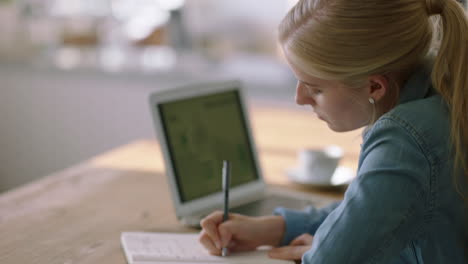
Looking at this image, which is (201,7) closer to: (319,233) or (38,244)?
(38,244)

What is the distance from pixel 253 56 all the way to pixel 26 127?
140 cm

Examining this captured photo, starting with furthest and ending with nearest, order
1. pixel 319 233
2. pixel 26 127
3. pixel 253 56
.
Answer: pixel 26 127, pixel 253 56, pixel 319 233

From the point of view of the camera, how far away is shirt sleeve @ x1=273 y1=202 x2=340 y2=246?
4.12 ft

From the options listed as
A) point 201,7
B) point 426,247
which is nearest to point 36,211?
point 426,247

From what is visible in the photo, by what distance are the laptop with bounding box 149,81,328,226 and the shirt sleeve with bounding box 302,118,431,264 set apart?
48 cm

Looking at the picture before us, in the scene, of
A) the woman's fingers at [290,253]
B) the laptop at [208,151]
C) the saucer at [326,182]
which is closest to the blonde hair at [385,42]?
the woman's fingers at [290,253]

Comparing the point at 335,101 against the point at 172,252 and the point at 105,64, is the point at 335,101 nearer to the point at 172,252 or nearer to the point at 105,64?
the point at 172,252

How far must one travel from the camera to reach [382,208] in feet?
2.92

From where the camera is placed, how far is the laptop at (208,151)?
4.45 ft

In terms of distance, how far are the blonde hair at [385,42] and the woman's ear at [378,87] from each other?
1 centimetres

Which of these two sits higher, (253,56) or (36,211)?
(253,56)

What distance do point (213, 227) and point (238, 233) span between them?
0.17ft

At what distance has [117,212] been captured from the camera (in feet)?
4.58

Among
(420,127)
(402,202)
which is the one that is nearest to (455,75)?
(420,127)
